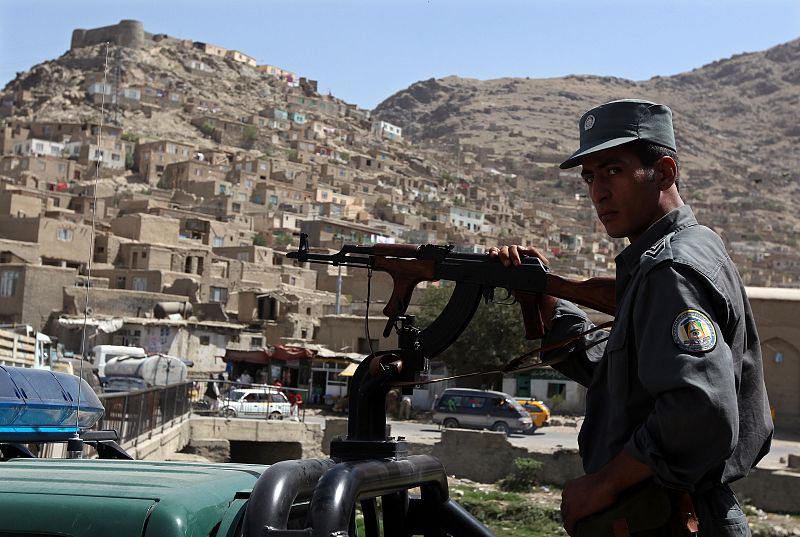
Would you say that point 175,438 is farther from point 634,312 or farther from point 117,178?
point 117,178

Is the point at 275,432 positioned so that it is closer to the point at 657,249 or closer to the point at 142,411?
the point at 142,411

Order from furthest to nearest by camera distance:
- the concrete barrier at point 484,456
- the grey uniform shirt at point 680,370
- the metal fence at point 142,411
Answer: the concrete barrier at point 484,456, the metal fence at point 142,411, the grey uniform shirt at point 680,370

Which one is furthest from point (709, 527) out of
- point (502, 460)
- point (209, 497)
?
point (502, 460)

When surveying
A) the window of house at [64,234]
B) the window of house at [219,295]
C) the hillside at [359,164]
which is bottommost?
the window of house at [219,295]

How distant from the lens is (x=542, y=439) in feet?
93.1

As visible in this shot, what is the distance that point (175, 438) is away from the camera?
2114 cm

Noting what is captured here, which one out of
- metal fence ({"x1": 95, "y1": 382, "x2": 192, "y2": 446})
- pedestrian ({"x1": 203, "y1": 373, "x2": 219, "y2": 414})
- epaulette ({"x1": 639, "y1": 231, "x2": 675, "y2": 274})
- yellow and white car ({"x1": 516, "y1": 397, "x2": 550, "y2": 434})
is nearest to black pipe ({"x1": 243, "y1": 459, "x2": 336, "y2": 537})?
epaulette ({"x1": 639, "y1": 231, "x2": 675, "y2": 274})

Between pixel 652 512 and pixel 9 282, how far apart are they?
47171 mm

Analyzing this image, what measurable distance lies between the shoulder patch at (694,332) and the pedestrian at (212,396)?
25.4 meters

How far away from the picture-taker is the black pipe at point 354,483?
72.3 inches

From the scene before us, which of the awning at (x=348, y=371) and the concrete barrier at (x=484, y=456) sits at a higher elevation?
the awning at (x=348, y=371)

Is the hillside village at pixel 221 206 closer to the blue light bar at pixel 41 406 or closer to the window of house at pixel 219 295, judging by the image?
the window of house at pixel 219 295

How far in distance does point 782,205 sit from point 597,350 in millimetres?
173799

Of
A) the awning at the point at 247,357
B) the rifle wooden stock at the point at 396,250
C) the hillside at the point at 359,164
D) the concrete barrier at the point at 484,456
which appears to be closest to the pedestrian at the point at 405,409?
the awning at the point at 247,357
